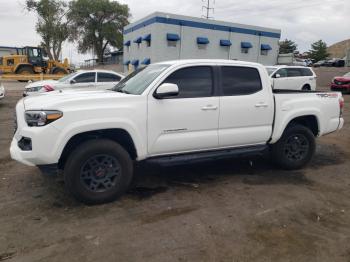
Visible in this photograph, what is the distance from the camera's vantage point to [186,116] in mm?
4469

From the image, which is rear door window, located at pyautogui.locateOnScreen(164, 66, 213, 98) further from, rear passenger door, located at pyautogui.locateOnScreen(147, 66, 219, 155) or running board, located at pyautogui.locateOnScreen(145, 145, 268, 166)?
running board, located at pyautogui.locateOnScreen(145, 145, 268, 166)

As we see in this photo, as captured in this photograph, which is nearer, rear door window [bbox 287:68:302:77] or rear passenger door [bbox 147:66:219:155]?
rear passenger door [bbox 147:66:219:155]

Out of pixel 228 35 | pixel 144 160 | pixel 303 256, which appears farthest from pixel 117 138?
pixel 228 35

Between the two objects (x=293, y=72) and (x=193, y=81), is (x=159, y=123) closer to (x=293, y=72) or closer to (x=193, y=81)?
(x=193, y=81)

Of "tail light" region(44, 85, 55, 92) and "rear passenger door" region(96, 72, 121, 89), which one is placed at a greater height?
"rear passenger door" region(96, 72, 121, 89)

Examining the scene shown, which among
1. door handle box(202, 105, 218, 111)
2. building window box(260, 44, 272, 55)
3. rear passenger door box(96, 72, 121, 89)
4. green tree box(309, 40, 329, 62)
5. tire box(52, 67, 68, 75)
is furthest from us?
green tree box(309, 40, 329, 62)

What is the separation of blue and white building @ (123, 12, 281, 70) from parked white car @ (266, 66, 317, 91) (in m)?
10.1

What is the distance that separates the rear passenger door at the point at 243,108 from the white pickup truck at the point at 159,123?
0.05 ft

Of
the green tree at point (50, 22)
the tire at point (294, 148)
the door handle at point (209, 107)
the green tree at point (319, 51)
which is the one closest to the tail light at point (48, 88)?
the door handle at point (209, 107)

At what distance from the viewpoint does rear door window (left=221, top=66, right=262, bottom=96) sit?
4.91 m

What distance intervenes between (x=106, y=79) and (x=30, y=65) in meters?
19.2

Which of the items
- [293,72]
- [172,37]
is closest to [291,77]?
[293,72]

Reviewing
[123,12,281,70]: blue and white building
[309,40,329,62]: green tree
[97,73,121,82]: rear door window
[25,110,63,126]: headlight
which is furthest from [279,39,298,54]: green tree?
[25,110,63,126]: headlight

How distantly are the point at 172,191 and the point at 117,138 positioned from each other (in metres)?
1.12
